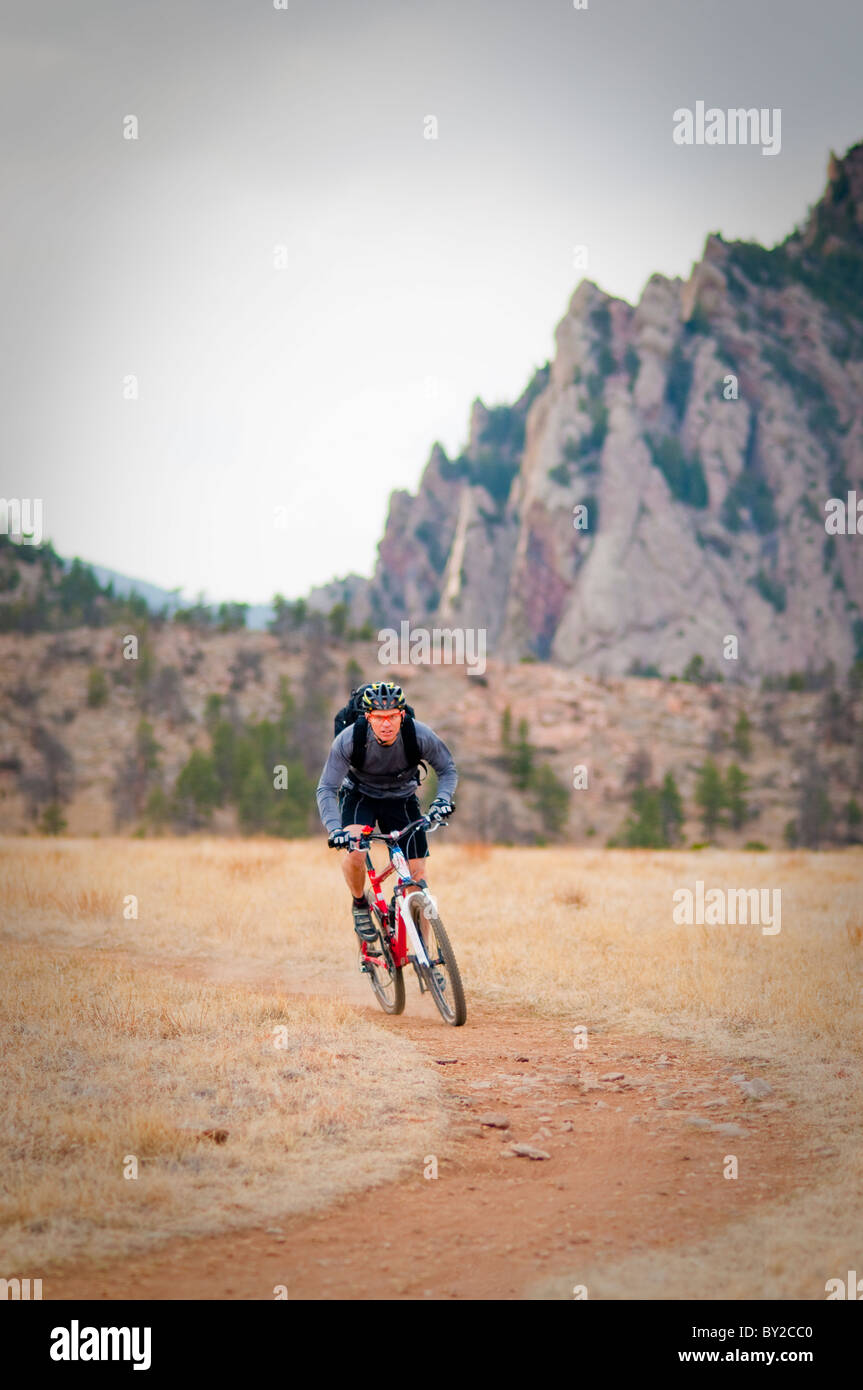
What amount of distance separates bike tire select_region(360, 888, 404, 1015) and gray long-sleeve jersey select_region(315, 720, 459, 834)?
104 cm

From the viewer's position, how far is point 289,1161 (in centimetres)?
570

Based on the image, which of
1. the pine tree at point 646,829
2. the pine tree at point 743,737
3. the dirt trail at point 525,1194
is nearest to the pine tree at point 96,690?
the pine tree at point 646,829

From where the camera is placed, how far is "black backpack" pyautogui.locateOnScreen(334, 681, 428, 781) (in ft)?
28.8

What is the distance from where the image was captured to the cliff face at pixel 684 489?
147 metres

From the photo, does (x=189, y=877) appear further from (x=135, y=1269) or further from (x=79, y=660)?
(x=79, y=660)

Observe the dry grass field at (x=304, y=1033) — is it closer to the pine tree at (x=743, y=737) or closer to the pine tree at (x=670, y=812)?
the pine tree at (x=670, y=812)

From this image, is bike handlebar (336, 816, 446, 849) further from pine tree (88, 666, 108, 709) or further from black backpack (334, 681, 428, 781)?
pine tree (88, 666, 108, 709)

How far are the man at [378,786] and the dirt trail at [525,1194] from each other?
1612mm

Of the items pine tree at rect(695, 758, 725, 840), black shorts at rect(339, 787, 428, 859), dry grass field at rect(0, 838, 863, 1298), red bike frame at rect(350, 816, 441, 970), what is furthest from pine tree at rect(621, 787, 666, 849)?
red bike frame at rect(350, 816, 441, 970)

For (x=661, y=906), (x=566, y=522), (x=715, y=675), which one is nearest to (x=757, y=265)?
(x=566, y=522)

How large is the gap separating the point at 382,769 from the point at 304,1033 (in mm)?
2324

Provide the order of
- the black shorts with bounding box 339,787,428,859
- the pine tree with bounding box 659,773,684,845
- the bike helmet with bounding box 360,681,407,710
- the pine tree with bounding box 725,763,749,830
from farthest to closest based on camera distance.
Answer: the pine tree with bounding box 725,763,749,830
the pine tree with bounding box 659,773,684,845
the black shorts with bounding box 339,787,428,859
the bike helmet with bounding box 360,681,407,710

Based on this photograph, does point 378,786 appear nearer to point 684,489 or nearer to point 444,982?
point 444,982

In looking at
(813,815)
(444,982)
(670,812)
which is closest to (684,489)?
(813,815)
